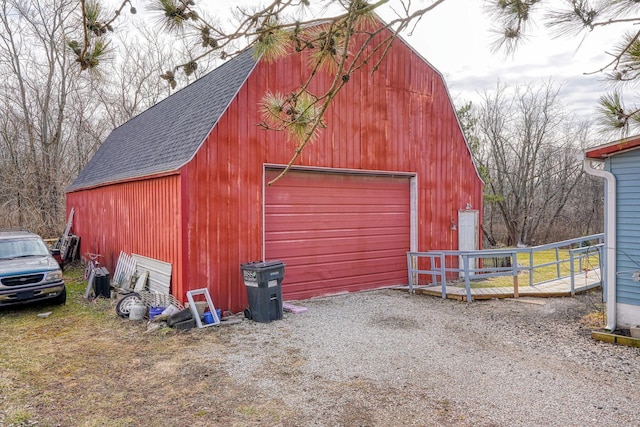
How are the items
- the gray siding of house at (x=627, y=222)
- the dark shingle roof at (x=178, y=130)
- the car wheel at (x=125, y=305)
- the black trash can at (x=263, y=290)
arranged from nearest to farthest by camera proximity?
the gray siding of house at (x=627, y=222)
the black trash can at (x=263, y=290)
the car wheel at (x=125, y=305)
the dark shingle roof at (x=178, y=130)

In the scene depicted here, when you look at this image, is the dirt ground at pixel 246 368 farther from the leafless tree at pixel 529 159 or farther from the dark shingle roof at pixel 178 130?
the leafless tree at pixel 529 159

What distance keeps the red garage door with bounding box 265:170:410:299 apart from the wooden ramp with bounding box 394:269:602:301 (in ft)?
3.37

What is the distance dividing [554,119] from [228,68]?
63.0 ft

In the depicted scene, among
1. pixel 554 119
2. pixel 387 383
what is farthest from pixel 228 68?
pixel 554 119

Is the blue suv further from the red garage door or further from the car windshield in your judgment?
the red garage door

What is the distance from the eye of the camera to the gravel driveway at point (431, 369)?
3549mm

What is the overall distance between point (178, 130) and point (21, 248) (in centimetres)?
388

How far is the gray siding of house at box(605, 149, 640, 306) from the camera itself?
216 inches

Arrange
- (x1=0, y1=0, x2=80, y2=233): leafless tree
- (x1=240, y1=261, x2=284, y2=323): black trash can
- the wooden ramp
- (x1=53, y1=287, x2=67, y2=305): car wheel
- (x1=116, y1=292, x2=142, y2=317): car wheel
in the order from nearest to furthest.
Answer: (x1=240, y1=261, x2=284, y2=323): black trash can → (x1=116, y1=292, x2=142, y2=317): car wheel → (x1=53, y1=287, x2=67, y2=305): car wheel → the wooden ramp → (x1=0, y1=0, x2=80, y2=233): leafless tree

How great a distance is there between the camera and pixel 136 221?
328 inches

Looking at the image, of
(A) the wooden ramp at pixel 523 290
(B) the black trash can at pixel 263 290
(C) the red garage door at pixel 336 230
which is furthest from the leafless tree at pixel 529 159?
(B) the black trash can at pixel 263 290

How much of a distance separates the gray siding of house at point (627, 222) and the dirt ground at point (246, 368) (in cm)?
88

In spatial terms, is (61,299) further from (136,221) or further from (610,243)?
(610,243)

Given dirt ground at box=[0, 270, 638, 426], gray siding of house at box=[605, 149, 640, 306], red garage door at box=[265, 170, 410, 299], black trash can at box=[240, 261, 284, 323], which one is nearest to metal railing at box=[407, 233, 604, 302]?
red garage door at box=[265, 170, 410, 299]
